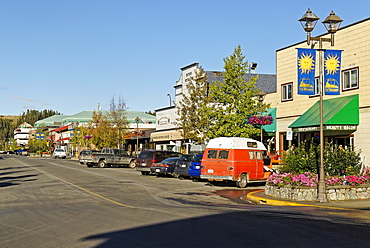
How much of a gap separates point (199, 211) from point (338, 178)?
22.8 feet

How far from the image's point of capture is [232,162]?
936 inches

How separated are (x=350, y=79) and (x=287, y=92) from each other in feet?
21.9

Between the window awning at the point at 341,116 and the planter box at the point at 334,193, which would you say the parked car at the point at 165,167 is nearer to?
the window awning at the point at 341,116

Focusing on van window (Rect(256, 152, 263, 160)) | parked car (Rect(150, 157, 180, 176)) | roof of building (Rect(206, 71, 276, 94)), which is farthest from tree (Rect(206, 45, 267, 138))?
roof of building (Rect(206, 71, 276, 94))

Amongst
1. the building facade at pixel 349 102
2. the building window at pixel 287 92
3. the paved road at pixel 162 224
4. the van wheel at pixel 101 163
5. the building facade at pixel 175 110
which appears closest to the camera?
the paved road at pixel 162 224

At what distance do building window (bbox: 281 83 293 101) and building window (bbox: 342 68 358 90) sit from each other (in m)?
5.53

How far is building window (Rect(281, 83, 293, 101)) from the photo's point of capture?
35.2m

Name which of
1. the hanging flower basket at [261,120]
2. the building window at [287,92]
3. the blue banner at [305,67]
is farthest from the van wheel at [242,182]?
the building window at [287,92]

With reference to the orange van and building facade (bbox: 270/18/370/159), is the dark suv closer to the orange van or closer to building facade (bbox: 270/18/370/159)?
building facade (bbox: 270/18/370/159)

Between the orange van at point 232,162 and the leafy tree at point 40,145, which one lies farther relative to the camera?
the leafy tree at point 40,145

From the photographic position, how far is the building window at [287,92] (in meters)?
35.2

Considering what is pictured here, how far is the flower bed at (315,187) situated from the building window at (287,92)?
16719mm

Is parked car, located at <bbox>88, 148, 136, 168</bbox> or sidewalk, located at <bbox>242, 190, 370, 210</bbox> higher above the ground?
parked car, located at <bbox>88, 148, 136, 168</bbox>

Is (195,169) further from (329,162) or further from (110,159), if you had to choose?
(110,159)
